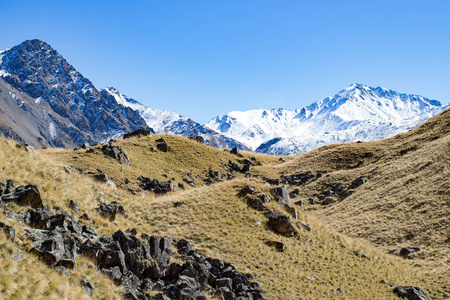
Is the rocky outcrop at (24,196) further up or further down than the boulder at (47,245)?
further up

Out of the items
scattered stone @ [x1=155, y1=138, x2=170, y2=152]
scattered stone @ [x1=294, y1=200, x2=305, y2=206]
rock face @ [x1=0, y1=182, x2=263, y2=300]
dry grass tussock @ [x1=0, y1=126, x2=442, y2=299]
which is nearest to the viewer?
rock face @ [x1=0, y1=182, x2=263, y2=300]

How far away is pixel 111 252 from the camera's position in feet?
53.0

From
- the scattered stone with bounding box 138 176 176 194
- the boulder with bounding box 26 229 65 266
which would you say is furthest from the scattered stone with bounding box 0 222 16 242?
the scattered stone with bounding box 138 176 176 194


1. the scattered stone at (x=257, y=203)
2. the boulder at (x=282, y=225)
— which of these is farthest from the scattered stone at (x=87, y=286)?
the scattered stone at (x=257, y=203)

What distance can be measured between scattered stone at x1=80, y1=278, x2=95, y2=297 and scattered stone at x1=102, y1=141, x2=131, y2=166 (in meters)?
51.9

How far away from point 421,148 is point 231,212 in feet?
161

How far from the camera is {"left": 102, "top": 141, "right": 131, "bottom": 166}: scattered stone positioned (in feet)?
209

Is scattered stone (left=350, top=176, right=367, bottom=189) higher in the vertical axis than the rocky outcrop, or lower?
higher

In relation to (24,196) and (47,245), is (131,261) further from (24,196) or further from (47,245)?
(24,196)

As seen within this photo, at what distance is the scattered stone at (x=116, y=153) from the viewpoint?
209 feet

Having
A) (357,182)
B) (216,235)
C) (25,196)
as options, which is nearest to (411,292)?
(216,235)

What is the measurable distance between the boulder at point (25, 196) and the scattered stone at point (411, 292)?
26243 mm

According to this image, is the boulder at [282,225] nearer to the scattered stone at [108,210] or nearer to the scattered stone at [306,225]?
the scattered stone at [306,225]

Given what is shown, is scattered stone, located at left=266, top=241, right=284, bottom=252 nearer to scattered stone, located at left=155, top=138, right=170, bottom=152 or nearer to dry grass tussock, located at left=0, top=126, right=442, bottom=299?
dry grass tussock, located at left=0, top=126, right=442, bottom=299
